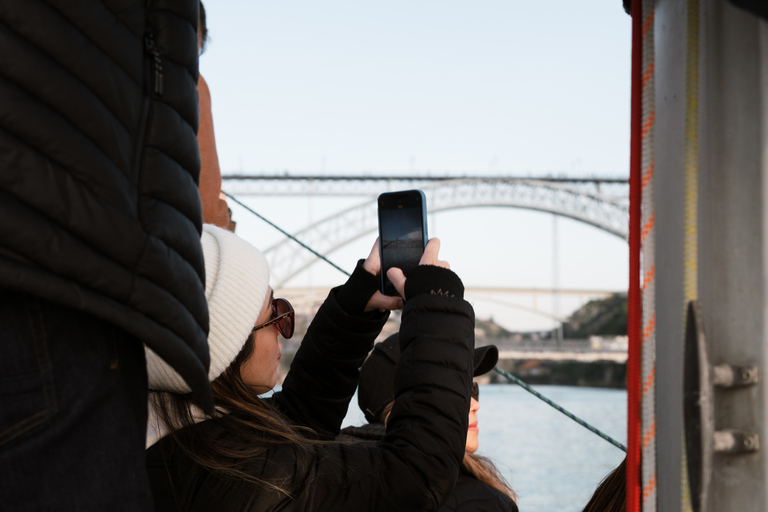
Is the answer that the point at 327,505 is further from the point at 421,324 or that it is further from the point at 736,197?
the point at 736,197

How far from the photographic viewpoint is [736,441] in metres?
0.57

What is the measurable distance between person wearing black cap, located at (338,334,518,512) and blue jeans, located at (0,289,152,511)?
74 cm

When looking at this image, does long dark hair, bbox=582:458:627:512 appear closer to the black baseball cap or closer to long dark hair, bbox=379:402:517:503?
long dark hair, bbox=379:402:517:503

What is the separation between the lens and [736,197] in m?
0.59

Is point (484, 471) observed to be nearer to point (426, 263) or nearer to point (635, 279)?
point (426, 263)

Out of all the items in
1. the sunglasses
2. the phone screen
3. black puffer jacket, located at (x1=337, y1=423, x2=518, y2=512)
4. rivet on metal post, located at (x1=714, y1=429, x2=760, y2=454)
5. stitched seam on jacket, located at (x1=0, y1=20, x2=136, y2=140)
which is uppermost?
stitched seam on jacket, located at (x1=0, y1=20, x2=136, y2=140)

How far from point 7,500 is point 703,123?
1.94 ft

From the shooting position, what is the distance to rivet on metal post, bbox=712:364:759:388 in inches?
22.4

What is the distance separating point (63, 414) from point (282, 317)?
0.58 metres

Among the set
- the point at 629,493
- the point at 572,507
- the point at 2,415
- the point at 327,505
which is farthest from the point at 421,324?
the point at 572,507

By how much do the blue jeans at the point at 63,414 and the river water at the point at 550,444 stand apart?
3.84 metres

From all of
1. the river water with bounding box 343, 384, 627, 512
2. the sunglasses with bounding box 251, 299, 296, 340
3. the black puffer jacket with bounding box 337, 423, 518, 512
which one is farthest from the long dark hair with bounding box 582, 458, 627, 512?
the river water with bounding box 343, 384, 627, 512

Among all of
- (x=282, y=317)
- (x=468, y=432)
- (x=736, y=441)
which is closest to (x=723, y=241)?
(x=736, y=441)

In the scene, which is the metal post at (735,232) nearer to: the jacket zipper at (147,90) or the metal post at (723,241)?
the metal post at (723,241)
